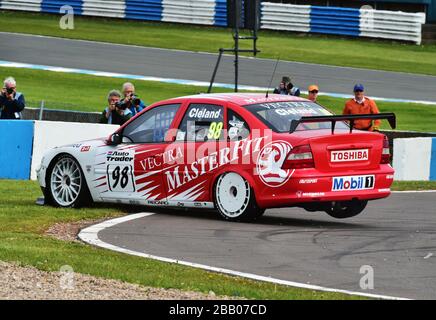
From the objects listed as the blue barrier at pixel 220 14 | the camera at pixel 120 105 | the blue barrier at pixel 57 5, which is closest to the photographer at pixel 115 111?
the camera at pixel 120 105

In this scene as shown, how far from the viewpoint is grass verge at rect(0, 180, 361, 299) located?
9.46 m

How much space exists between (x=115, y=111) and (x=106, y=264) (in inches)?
359

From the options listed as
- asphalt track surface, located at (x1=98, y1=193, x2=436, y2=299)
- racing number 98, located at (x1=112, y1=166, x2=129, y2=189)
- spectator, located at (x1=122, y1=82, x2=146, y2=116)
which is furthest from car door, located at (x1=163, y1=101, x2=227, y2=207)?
spectator, located at (x1=122, y1=82, x2=146, y2=116)

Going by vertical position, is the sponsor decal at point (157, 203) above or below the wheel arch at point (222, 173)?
below

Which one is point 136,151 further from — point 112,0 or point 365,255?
point 112,0

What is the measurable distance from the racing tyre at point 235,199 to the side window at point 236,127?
44 cm

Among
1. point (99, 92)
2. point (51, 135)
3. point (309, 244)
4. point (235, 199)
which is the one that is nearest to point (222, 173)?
point (235, 199)

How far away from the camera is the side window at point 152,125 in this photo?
1467 cm

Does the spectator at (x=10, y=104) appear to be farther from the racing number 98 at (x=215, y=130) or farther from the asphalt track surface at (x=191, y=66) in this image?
the asphalt track surface at (x=191, y=66)

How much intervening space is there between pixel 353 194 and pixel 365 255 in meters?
1.96

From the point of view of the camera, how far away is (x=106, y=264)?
10.6 m

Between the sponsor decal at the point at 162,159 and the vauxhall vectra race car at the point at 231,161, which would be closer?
the vauxhall vectra race car at the point at 231,161
